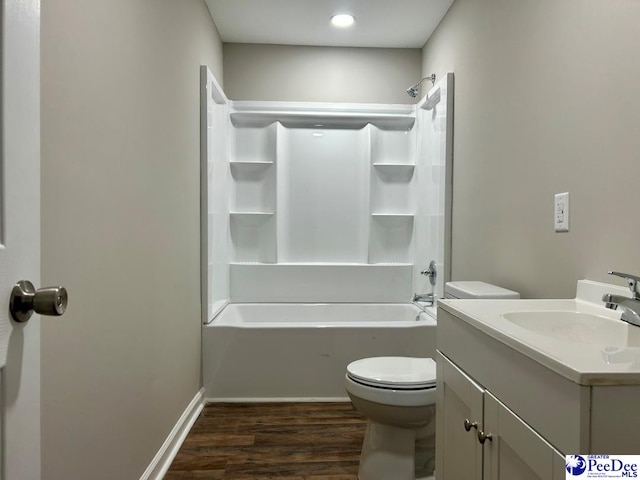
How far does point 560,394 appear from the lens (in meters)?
0.72

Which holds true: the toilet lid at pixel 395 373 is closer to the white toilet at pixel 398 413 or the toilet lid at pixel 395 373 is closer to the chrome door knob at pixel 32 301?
the white toilet at pixel 398 413

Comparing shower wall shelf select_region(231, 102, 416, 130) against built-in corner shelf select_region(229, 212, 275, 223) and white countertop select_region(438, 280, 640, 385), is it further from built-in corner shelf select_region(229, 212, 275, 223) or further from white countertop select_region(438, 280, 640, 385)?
white countertop select_region(438, 280, 640, 385)

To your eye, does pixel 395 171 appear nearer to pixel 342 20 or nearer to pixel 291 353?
pixel 342 20

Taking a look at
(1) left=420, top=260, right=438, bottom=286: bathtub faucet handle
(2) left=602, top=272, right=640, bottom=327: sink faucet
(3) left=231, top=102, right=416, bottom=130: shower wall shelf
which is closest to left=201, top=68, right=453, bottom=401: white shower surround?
(3) left=231, top=102, right=416, bottom=130: shower wall shelf

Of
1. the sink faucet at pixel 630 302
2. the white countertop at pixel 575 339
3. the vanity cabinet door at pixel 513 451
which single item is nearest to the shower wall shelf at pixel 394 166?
the white countertop at pixel 575 339

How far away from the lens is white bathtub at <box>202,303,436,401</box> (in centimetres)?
275

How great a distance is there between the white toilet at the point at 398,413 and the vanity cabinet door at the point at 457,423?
0.33 m

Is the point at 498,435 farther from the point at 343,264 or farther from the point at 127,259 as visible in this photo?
the point at 343,264

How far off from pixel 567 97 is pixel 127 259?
166cm

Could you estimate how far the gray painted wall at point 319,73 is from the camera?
347cm

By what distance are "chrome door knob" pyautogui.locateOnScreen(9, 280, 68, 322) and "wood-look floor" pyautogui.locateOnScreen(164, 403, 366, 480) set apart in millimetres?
1540

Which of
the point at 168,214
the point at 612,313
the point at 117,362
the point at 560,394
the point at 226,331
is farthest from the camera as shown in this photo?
the point at 226,331

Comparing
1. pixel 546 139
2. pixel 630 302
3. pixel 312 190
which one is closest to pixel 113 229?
pixel 630 302

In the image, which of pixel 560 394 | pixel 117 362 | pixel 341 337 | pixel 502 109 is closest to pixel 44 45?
pixel 117 362
